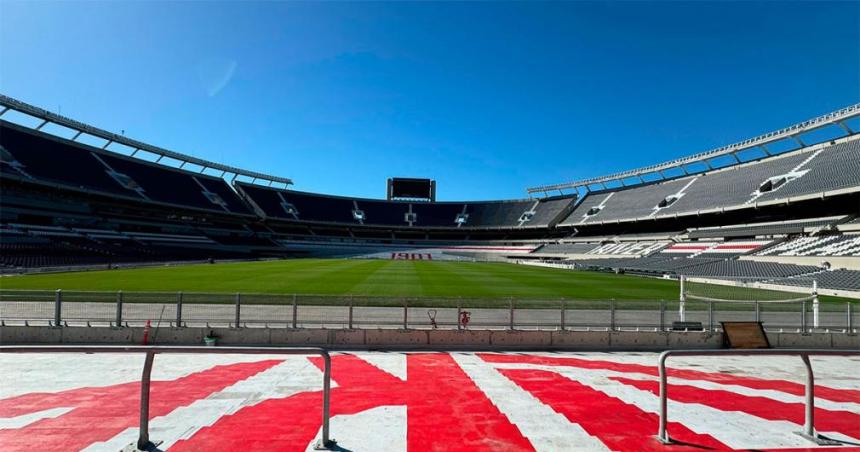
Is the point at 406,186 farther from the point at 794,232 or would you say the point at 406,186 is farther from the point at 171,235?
the point at 794,232

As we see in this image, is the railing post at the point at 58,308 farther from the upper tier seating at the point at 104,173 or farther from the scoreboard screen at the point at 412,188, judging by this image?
the scoreboard screen at the point at 412,188

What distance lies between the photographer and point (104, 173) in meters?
53.4

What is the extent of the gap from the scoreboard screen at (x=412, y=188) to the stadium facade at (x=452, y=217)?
288cm

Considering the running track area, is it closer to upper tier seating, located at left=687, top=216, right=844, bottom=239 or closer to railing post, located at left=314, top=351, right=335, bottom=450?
railing post, located at left=314, top=351, right=335, bottom=450

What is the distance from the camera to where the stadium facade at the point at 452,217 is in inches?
1331

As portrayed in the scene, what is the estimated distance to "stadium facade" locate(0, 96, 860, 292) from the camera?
111ft

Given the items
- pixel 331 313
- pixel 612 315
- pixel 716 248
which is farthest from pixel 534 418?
pixel 716 248

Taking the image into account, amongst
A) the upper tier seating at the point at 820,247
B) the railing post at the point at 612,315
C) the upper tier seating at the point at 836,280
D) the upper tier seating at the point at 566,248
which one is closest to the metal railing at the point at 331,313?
the railing post at the point at 612,315

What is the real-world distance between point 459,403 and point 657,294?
63.4ft

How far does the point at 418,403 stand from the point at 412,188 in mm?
88246

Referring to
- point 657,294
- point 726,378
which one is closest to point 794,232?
point 657,294

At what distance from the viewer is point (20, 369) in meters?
7.28

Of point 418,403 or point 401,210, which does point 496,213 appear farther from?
Result: point 418,403

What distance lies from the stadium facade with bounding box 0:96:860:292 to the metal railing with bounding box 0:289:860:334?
871cm
